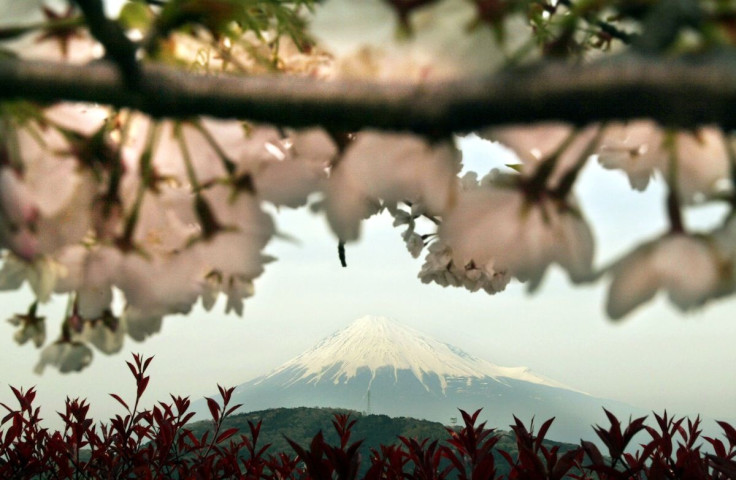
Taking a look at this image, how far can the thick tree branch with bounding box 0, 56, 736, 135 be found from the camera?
33 cm

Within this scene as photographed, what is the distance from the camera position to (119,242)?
57 centimetres

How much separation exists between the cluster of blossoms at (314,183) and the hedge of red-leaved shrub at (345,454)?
1.94 feet

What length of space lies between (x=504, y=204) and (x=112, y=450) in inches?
90.2

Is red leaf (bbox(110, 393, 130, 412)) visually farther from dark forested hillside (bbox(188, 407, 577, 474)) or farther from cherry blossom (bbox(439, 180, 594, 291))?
dark forested hillside (bbox(188, 407, 577, 474))

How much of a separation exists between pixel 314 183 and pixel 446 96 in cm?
23

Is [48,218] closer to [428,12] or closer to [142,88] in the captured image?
[142,88]

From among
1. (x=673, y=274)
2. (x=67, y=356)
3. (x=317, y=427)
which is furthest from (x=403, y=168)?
(x=317, y=427)

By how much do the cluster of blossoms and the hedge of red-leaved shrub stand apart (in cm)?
59

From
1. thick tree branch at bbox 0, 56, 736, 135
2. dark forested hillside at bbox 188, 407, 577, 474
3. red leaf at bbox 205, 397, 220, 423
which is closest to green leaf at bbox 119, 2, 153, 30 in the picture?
thick tree branch at bbox 0, 56, 736, 135

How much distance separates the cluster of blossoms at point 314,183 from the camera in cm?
42

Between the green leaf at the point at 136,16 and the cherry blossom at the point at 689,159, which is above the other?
the green leaf at the point at 136,16

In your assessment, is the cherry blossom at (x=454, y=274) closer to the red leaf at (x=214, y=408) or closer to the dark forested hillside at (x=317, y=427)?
the red leaf at (x=214, y=408)

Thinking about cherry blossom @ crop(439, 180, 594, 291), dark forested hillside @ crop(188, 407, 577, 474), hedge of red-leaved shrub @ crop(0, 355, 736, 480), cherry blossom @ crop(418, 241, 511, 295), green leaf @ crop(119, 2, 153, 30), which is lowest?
dark forested hillside @ crop(188, 407, 577, 474)

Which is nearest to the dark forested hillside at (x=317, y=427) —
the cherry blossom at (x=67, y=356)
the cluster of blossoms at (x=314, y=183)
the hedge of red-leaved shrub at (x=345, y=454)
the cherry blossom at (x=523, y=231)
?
the hedge of red-leaved shrub at (x=345, y=454)
